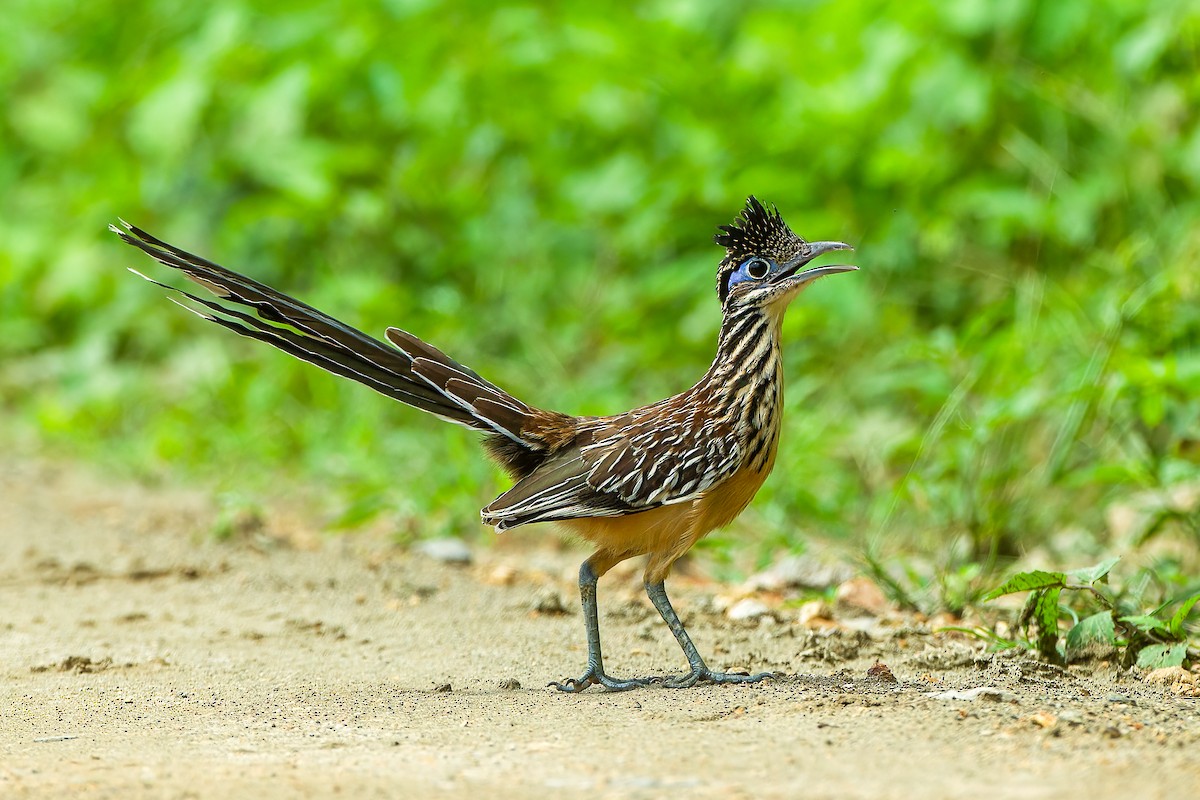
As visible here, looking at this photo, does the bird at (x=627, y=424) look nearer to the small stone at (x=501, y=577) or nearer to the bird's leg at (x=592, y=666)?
the bird's leg at (x=592, y=666)

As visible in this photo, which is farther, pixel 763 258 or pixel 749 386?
pixel 763 258

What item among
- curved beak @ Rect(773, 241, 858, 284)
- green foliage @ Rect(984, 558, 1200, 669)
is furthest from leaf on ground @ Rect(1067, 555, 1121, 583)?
curved beak @ Rect(773, 241, 858, 284)

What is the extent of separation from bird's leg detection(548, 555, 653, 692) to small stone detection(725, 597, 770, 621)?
1.04 m

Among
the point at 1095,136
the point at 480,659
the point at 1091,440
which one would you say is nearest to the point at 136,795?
the point at 480,659

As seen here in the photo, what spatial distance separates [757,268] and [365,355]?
1.47 metres

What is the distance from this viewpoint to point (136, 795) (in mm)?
3322

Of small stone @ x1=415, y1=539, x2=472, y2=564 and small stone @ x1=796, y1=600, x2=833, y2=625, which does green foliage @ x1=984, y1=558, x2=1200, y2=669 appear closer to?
small stone @ x1=796, y1=600, x2=833, y2=625

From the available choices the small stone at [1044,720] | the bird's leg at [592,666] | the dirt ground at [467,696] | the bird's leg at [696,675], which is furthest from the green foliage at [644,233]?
the small stone at [1044,720]

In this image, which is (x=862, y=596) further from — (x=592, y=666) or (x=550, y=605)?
(x=592, y=666)

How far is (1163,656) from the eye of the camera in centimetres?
464

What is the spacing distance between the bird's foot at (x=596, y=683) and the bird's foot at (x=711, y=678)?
111mm

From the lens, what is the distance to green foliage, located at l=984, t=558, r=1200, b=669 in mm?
4613

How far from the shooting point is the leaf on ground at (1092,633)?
4.67 meters

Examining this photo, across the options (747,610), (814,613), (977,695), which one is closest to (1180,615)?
(977,695)
